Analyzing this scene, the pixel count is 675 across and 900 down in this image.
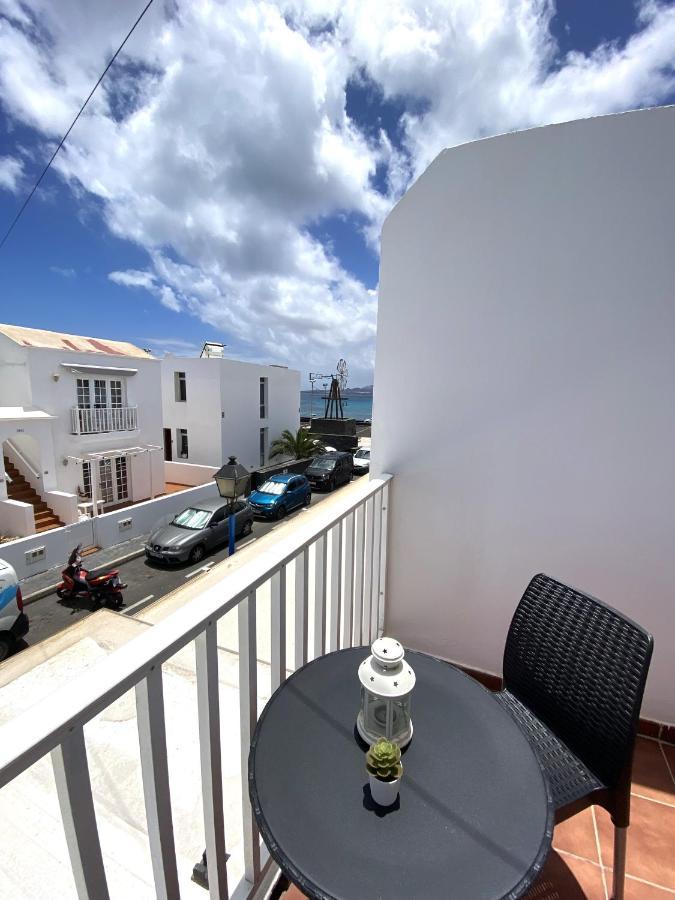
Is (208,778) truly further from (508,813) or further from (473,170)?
(473,170)

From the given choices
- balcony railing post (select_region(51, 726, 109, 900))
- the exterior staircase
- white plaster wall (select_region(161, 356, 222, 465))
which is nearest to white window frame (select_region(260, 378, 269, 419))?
white plaster wall (select_region(161, 356, 222, 465))

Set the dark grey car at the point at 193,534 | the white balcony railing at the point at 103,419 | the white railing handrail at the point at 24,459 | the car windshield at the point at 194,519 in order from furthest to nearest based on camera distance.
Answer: the white balcony railing at the point at 103,419
the white railing handrail at the point at 24,459
the car windshield at the point at 194,519
the dark grey car at the point at 193,534

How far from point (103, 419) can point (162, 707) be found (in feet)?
42.4

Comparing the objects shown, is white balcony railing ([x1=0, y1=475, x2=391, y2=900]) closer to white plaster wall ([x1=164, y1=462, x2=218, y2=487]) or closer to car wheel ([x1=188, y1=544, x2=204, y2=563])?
car wheel ([x1=188, y1=544, x2=204, y2=563])

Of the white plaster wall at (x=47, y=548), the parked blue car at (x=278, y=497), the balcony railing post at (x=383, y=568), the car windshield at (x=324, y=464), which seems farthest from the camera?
the car windshield at (x=324, y=464)

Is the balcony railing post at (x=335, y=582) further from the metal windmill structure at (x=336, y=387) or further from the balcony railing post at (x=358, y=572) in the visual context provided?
the metal windmill structure at (x=336, y=387)

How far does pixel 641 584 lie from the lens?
1.82 meters

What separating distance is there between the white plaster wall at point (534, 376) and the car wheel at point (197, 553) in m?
7.75

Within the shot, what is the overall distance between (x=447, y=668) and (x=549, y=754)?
1.26ft

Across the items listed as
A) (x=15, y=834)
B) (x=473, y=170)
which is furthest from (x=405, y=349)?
(x=15, y=834)

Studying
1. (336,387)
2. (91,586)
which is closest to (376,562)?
(91,586)

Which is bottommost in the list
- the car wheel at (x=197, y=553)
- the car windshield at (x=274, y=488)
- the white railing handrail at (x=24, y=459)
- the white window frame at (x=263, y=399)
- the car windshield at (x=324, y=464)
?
the car wheel at (x=197, y=553)

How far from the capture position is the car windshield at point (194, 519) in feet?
29.8

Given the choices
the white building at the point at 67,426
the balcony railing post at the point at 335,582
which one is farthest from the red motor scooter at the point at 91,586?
the balcony railing post at the point at 335,582
